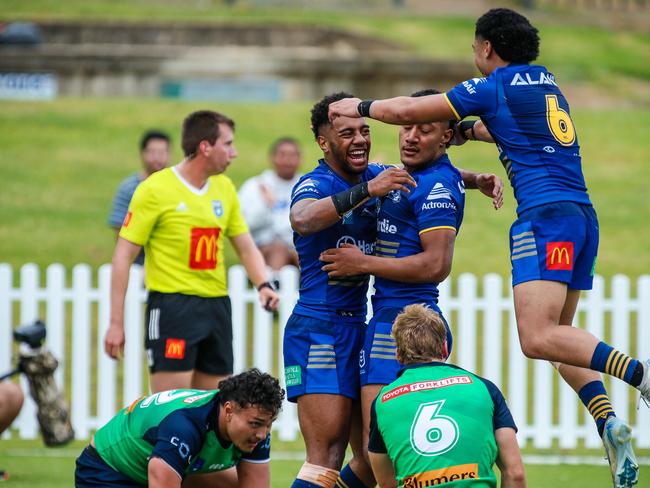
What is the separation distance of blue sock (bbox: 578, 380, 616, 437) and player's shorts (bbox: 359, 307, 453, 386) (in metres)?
0.98

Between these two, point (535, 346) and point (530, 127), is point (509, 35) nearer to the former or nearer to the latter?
point (530, 127)

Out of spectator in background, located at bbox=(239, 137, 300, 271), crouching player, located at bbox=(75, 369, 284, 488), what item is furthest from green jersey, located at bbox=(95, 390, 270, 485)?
spectator in background, located at bbox=(239, 137, 300, 271)

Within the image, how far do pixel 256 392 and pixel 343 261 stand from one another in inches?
36.9

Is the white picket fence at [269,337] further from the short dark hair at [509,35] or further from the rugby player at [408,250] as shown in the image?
the short dark hair at [509,35]

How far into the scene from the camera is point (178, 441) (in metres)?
5.63

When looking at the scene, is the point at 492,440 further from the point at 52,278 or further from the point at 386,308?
the point at 52,278

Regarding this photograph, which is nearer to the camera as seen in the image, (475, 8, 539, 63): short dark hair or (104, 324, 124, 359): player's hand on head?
(475, 8, 539, 63): short dark hair

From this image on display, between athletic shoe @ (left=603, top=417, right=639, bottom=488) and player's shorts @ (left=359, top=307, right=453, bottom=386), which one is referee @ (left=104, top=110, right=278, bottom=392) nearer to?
player's shorts @ (left=359, top=307, right=453, bottom=386)

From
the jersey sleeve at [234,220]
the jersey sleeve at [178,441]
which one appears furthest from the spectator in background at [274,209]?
the jersey sleeve at [178,441]

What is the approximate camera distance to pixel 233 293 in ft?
34.7

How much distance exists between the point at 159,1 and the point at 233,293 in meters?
22.0

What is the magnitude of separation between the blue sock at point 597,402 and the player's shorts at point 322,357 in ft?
4.40

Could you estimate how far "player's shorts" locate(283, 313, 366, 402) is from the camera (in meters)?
6.16

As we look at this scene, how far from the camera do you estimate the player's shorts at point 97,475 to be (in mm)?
6039
